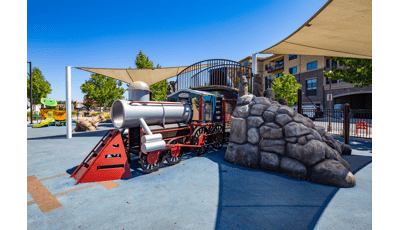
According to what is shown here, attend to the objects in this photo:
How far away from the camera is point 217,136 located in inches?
367

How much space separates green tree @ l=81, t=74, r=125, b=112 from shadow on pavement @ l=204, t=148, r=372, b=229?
33.8 metres

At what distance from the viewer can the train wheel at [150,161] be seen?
6.01 metres

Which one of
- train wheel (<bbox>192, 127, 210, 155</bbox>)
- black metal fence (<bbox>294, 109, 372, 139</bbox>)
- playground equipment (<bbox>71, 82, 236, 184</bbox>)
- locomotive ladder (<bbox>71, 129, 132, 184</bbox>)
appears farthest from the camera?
black metal fence (<bbox>294, 109, 372, 139</bbox>)

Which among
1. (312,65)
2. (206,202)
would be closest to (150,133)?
(206,202)

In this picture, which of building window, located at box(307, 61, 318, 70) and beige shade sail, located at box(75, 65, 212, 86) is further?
building window, located at box(307, 61, 318, 70)

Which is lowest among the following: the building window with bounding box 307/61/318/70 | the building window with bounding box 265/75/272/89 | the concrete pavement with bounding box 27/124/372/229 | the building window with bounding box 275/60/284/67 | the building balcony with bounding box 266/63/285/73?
the concrete pavement with bounding box 27/124/372/229

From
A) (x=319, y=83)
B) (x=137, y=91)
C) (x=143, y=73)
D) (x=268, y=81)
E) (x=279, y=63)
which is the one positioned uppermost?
(x=279, y=63)

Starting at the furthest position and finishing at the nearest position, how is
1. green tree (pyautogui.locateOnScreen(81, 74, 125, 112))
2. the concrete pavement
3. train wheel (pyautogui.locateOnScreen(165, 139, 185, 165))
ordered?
green tree (pyautogui.locateOnScreen(81, 74, 125, 112)) → train wheel (pyautogui.locateOnScreen(165, 139, 185, 165)) → the concrete pavement

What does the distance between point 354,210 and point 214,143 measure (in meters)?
5.92

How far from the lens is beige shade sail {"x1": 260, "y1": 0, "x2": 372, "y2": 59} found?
4082 mm

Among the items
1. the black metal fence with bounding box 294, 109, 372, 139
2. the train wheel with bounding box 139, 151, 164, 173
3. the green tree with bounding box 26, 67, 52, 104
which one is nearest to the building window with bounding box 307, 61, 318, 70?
the black metal fence with bounding box 294, 109, 372, 139

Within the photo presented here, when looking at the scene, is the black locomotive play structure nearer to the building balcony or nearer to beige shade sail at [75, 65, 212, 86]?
beige shade sail at [75, 65, 212, 86]

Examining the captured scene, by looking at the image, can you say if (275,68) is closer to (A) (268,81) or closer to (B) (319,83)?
(A) (268,81)

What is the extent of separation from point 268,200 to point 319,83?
38134mm
